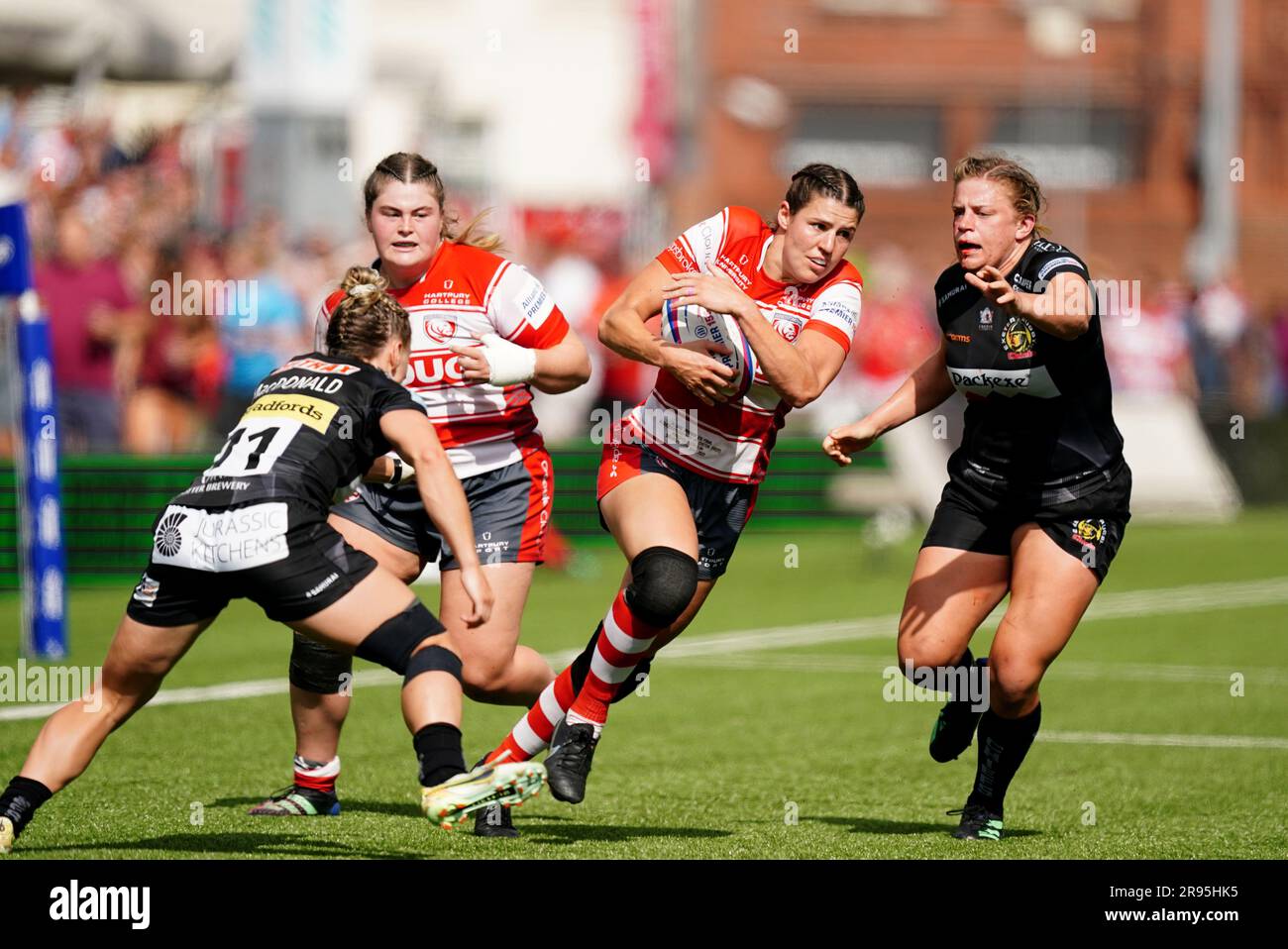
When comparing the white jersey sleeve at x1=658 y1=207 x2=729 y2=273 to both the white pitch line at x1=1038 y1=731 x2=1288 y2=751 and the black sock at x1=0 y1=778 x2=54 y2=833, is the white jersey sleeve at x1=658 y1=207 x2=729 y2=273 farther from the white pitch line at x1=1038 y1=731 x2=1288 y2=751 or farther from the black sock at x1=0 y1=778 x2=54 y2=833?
the white pitch line at x1=1038 y1=731 x2=1288 y2=751

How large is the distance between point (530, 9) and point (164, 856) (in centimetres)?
3846

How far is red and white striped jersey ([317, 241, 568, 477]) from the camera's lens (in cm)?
765

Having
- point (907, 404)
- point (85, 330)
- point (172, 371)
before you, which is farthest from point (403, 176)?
point (172, 371)

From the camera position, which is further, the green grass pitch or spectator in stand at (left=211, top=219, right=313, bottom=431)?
spectator in stand at (left=211, top=219, right=313, bottom=431)

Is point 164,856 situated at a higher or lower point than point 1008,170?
lower

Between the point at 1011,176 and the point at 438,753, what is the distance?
290 cm

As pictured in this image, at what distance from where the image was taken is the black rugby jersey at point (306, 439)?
646cm

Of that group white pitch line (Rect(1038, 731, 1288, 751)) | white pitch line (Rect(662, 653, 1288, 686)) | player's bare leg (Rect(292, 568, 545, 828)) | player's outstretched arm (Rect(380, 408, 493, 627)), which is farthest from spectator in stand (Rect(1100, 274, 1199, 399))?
player's bare leg (Rect(292, 568, 545, 828))

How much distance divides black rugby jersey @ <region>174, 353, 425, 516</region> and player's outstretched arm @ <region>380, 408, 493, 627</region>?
82 millimetres

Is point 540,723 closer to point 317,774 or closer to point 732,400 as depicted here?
point 317,774

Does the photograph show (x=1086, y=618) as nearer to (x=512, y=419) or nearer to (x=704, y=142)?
(x=512, y=419)

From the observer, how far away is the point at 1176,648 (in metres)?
13.6
